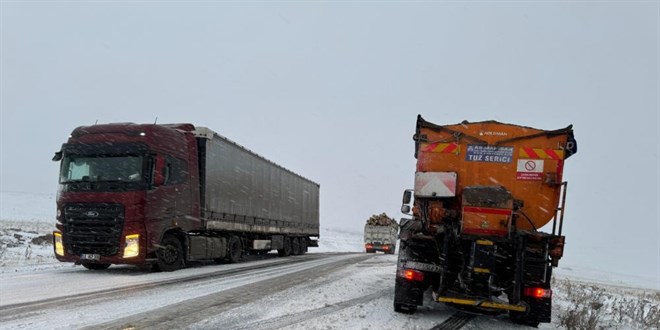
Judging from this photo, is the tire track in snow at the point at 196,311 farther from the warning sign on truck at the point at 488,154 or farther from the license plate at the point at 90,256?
the warning sign on truck at the point at 488,154

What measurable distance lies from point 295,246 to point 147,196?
48.9 feet

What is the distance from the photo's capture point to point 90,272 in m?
12.1

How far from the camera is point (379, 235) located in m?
37.0

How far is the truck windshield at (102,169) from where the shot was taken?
11875mm

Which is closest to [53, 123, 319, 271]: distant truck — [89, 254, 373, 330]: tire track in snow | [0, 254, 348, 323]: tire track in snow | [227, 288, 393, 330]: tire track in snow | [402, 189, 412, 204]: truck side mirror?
[0, 254, 348, 323]: tire track in snow

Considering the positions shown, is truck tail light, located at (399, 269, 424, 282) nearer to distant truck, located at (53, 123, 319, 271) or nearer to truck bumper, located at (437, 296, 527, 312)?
truck bumper, located at (437, 296, 527, 312)

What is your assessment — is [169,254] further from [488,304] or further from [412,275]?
[488,304]

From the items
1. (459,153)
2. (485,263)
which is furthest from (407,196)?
(485,263)

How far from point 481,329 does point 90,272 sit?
9571mm

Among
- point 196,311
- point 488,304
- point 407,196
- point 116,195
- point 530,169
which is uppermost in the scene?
point 530,169

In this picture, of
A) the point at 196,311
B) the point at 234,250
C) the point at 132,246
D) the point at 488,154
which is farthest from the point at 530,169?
the point at 234,250

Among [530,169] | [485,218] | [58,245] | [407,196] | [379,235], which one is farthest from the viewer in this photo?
[379,235]

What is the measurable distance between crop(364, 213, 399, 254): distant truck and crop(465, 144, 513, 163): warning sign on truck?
29.3m

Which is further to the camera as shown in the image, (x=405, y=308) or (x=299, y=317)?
(x=405, y=308)
